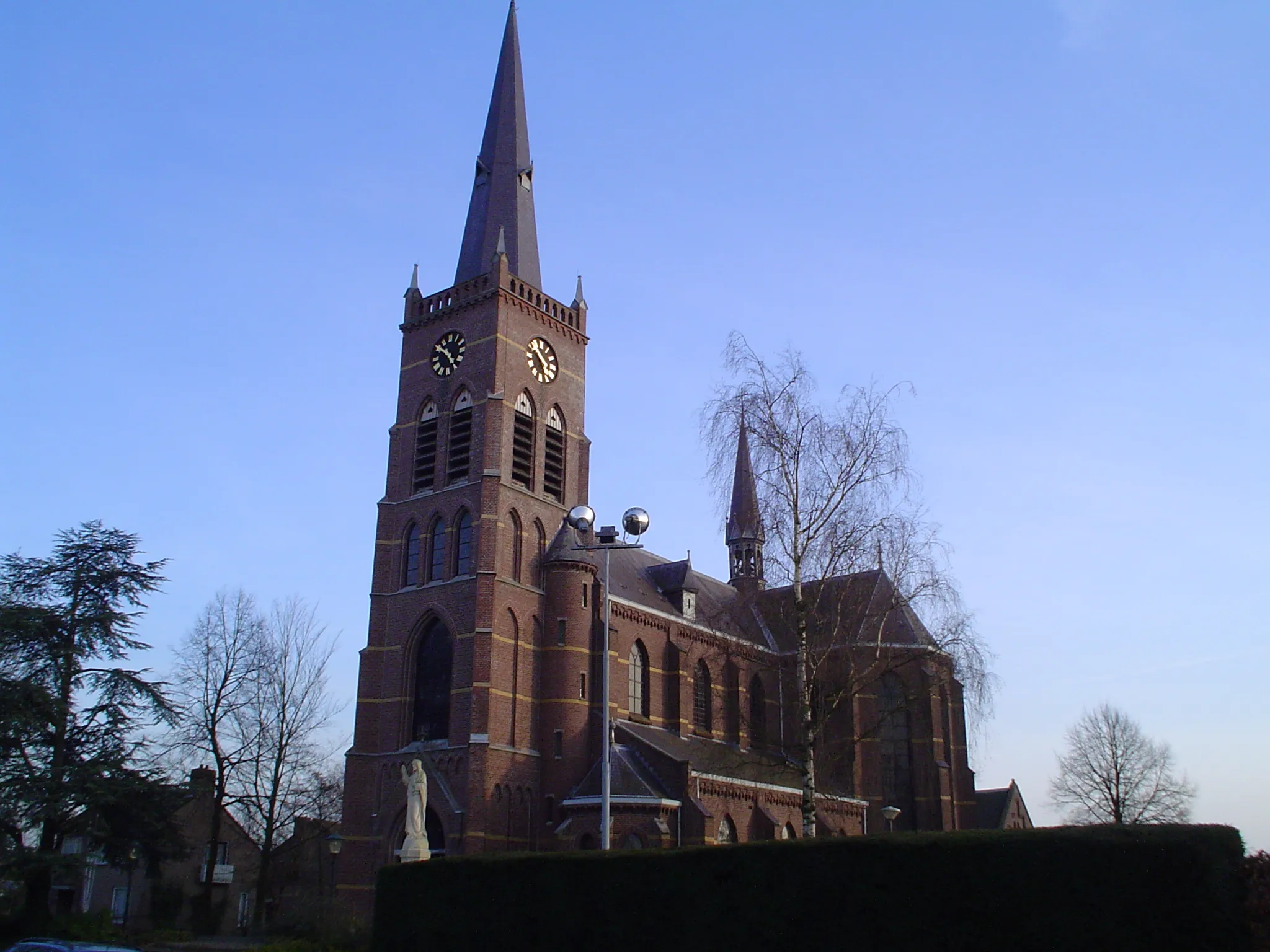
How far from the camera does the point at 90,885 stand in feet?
Answer: 175

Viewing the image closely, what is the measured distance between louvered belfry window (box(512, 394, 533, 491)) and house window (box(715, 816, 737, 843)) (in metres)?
13.5

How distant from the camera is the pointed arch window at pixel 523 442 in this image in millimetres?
40562

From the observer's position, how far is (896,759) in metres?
46.3

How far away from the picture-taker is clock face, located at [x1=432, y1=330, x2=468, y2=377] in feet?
138

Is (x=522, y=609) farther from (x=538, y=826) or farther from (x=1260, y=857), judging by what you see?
(x=1260, y=857)

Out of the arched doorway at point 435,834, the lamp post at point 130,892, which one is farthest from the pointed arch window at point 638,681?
the lamp post at point 130,892

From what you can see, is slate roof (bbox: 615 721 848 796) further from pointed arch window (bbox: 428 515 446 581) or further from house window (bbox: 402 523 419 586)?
house window (bbox: 402 523 419 586)

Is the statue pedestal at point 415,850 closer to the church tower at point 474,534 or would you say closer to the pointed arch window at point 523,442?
the church tower at point 474,534

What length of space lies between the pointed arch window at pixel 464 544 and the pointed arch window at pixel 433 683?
2.04 m

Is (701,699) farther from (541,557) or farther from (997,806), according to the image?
(997,806)

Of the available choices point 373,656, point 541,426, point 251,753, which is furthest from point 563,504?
point 251,753

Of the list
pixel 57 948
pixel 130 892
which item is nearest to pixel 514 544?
pixel 57 948

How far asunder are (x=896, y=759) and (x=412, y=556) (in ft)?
71.5

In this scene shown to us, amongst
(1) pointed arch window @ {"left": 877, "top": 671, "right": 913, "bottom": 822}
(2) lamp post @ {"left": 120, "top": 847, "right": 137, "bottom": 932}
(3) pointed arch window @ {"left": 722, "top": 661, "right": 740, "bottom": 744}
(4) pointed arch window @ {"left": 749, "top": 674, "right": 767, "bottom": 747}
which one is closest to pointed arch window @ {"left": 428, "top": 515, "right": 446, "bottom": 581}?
(2) lamp post @ {"left": 120, "top": 847, "right": 137, "bottom": 932}
